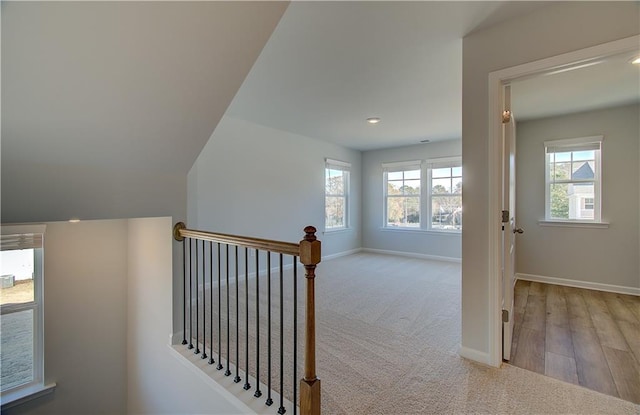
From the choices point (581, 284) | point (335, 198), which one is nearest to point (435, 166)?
point (335, 198)

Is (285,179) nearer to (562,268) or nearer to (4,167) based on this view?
(4,167)

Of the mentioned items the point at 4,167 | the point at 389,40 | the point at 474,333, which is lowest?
the point at 474,333

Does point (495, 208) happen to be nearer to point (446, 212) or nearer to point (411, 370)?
point (411, 370)

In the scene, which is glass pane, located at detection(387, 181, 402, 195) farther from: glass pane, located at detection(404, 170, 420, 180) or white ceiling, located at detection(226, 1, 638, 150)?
white ceiling, located at detection(226, 1, 638, 150)

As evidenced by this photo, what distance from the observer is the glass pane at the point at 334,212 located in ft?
18.9

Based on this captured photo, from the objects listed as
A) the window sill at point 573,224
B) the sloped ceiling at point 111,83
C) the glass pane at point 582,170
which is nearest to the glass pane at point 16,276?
the sloped ceiling at point 111,83

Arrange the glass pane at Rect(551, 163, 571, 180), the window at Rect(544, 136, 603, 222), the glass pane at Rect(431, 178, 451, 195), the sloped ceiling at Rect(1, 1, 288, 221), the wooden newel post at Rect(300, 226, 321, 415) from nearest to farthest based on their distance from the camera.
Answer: the sloped ceiling at Rect(1, 1, 288, 221) → the wooden newel post at Rect(300, 226, 321, 415) → the window at Rect(544, 136, 603, 222) → the glass pane at Rect(551, 163, 571, 180) → the glass pane at Rect(431, 178, 451, 195)

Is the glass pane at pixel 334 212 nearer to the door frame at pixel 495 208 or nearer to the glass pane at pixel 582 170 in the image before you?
the glass pane at pixel 582 170

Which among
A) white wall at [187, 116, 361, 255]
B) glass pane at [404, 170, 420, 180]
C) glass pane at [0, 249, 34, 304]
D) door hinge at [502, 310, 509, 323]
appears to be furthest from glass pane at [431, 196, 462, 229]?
glass pane at [0, 249, 34, 304]

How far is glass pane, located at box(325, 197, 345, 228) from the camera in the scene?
5.76m

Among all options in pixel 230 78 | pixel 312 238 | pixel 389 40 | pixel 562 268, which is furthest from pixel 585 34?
pixel 562 268

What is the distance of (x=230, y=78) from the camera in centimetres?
185

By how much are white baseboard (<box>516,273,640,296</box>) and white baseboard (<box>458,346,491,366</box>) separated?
2.90m

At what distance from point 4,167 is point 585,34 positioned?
10.9ft
